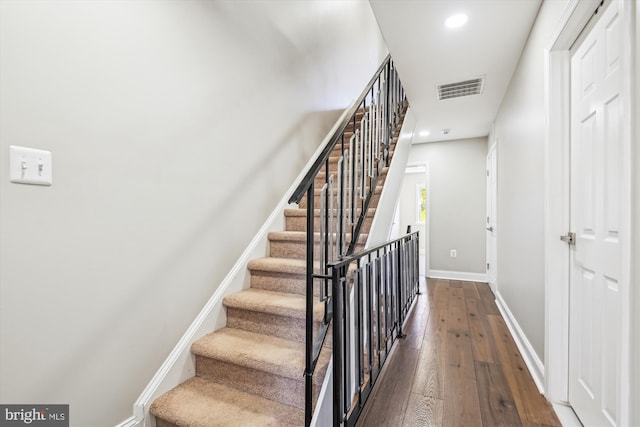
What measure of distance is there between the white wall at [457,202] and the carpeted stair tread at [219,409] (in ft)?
14.6

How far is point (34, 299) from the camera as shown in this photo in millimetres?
1081

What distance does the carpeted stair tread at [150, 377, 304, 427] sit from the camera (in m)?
1.31

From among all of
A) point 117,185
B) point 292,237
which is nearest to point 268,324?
point 292,237

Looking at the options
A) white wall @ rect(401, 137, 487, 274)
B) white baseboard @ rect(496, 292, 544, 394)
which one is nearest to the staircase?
white baseboard @ rect(496, 292, 544, 394)

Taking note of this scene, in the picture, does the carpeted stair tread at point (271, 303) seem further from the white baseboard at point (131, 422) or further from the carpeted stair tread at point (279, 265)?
the white baseboard at point (131, 422)

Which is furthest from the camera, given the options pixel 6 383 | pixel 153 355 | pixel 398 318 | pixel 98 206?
pixel 398 318

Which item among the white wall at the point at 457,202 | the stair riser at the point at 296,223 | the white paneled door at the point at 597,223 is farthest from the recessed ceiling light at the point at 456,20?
the white wall at the point at 457,202

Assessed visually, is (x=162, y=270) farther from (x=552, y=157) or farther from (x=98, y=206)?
(x=552, y=157)

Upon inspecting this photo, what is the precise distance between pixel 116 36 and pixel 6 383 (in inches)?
55.8

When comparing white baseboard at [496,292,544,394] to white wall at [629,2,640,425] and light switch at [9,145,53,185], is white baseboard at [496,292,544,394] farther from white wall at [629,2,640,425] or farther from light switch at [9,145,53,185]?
light switch at [9,145,53,185]

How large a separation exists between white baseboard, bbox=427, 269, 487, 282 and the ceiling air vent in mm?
3022

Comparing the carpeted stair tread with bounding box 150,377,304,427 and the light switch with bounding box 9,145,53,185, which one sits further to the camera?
the carpeted stair tread with bounding box 150,377,304,427

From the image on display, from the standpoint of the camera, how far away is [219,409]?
4.56ft

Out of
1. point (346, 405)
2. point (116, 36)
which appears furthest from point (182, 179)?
point (346, 405)
